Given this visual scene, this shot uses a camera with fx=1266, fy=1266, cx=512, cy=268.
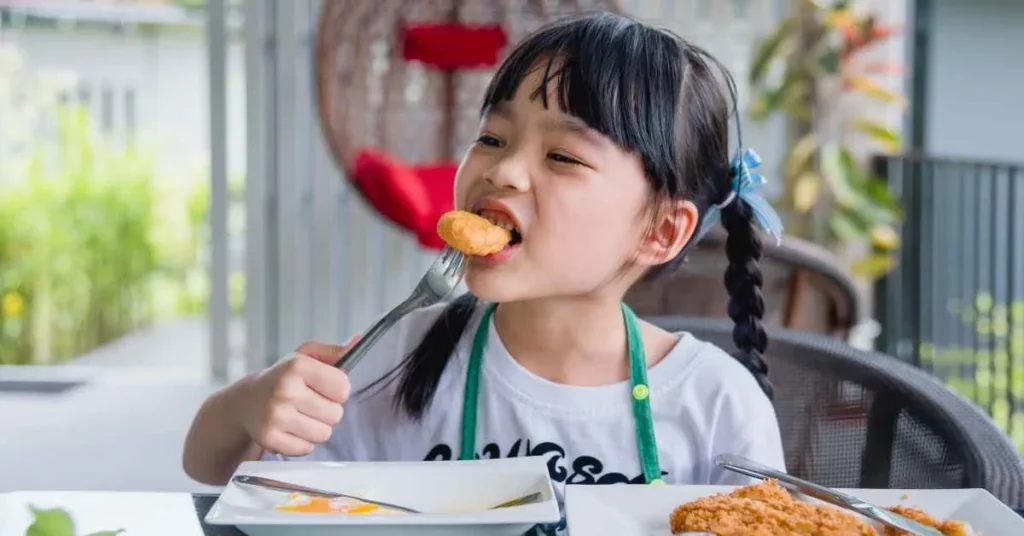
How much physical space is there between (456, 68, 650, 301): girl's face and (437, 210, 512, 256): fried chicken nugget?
0.02 metres

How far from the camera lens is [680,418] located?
1.17m

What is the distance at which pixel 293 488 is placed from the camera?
2.86 ft

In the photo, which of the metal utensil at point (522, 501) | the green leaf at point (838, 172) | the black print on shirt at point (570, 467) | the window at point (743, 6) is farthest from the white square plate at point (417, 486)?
the window at point (743, 6)

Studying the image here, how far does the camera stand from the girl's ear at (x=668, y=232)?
3.79 feet

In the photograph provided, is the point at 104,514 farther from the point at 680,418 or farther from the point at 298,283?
the point at 298,283

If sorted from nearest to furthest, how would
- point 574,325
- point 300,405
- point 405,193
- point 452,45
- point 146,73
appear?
point 300,405
point 574,325
point 405,193
point 452,45
point 146,73

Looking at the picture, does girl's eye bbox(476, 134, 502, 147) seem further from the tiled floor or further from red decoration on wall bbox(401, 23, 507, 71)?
red decoration on wall bbox(401, 23, 507, 71)

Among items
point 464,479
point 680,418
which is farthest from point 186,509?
point 680,418

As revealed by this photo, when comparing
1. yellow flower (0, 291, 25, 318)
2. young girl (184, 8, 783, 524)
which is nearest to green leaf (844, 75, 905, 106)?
young girl (184, 8, 783, 524)

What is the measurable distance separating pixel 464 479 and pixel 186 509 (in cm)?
19

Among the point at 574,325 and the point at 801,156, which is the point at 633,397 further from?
the point at 801,156

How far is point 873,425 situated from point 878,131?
9.00 ft

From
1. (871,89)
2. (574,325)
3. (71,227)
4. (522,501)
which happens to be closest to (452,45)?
(871,89)

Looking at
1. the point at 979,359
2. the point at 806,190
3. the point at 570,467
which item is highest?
the point at 806,190
